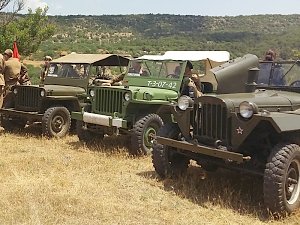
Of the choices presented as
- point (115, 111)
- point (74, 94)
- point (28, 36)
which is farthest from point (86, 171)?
point (28, 36)

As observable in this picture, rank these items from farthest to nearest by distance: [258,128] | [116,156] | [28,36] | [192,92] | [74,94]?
[28,36] → [74,94] → [192,92] → [116,156] → [258,128]

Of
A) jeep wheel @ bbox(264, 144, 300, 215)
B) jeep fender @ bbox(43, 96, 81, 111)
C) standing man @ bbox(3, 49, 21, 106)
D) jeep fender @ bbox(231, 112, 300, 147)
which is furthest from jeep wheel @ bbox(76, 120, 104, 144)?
jeep wheel @ bbox(264, 144, 300, 215)

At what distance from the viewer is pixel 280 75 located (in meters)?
6.52

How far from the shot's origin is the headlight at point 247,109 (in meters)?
4.85

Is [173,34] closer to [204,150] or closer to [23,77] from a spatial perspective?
[23,77]

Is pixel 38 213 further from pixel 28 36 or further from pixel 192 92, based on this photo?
pixel 28 36

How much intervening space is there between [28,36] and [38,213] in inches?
524

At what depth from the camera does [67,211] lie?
186 inches

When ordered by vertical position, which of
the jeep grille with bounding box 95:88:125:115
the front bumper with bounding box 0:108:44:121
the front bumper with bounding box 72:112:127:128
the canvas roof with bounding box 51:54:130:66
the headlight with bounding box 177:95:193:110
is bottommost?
the front bumper with bounding box 0:108:44:121

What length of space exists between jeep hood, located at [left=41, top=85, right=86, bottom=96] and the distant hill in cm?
2644

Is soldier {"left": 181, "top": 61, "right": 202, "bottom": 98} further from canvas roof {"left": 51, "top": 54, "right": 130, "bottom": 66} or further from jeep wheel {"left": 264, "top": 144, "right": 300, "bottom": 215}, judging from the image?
jeep wheel {"left": 264, "top": 144, "right": 300, "bottom": 215}

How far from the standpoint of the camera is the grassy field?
4.67 meters

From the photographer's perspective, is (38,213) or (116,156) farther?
(116,156)

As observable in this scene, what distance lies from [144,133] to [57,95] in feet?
8.58
